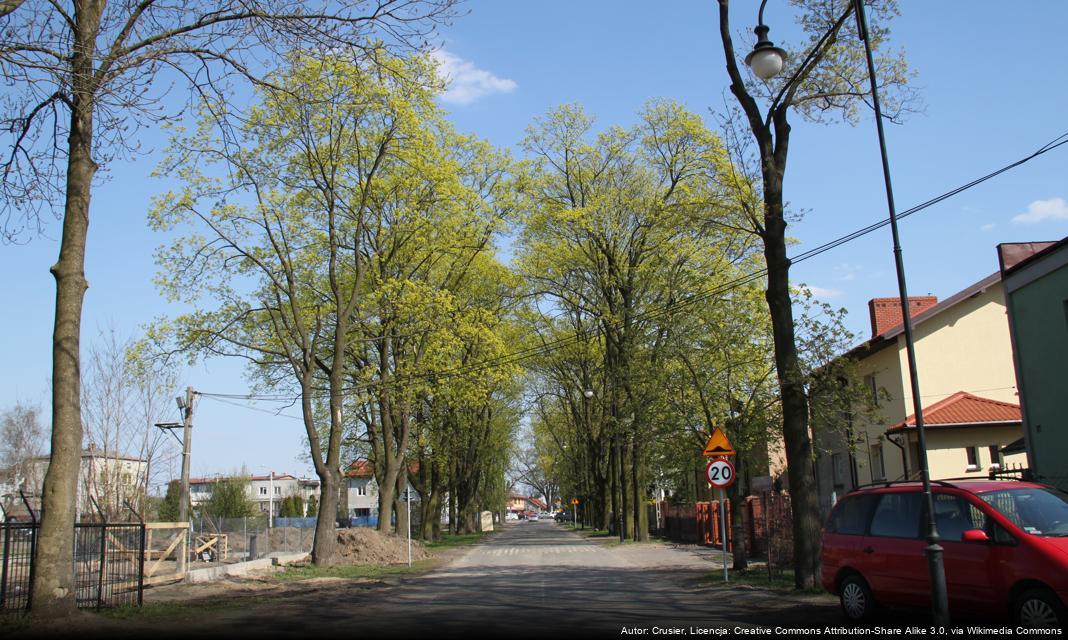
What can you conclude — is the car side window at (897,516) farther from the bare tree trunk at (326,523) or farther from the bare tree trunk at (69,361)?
the bare tree trunk at (326,523)

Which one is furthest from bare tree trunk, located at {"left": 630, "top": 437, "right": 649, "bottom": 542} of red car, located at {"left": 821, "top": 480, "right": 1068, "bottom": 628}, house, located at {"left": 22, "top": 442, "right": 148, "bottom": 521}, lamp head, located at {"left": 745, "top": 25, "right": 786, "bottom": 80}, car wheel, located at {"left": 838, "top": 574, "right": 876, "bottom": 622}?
lamp head, located at {"left": 745, "top": 25, "right": 786, "bottom": 80}

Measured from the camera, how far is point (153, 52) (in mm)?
11008

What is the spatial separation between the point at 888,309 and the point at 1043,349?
751 inches

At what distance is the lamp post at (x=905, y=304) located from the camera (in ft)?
29.6

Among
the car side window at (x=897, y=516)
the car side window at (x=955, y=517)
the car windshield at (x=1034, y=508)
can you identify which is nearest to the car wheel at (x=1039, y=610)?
the car windshield at (x=1034, y=508)

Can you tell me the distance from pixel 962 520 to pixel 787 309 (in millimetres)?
6500

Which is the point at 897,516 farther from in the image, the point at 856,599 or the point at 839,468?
the point at 839,468

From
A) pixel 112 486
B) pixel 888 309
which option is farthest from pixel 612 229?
pixel 112 486

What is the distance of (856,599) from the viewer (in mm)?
10969

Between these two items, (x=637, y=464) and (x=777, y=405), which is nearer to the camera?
(x=777, y=405)

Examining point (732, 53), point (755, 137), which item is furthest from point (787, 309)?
point (732, 53)

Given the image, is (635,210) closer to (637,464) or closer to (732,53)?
(637,464)

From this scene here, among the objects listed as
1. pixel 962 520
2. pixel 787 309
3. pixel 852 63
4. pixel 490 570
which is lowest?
pixel 490 570

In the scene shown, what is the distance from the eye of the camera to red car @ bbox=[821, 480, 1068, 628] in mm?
8477
